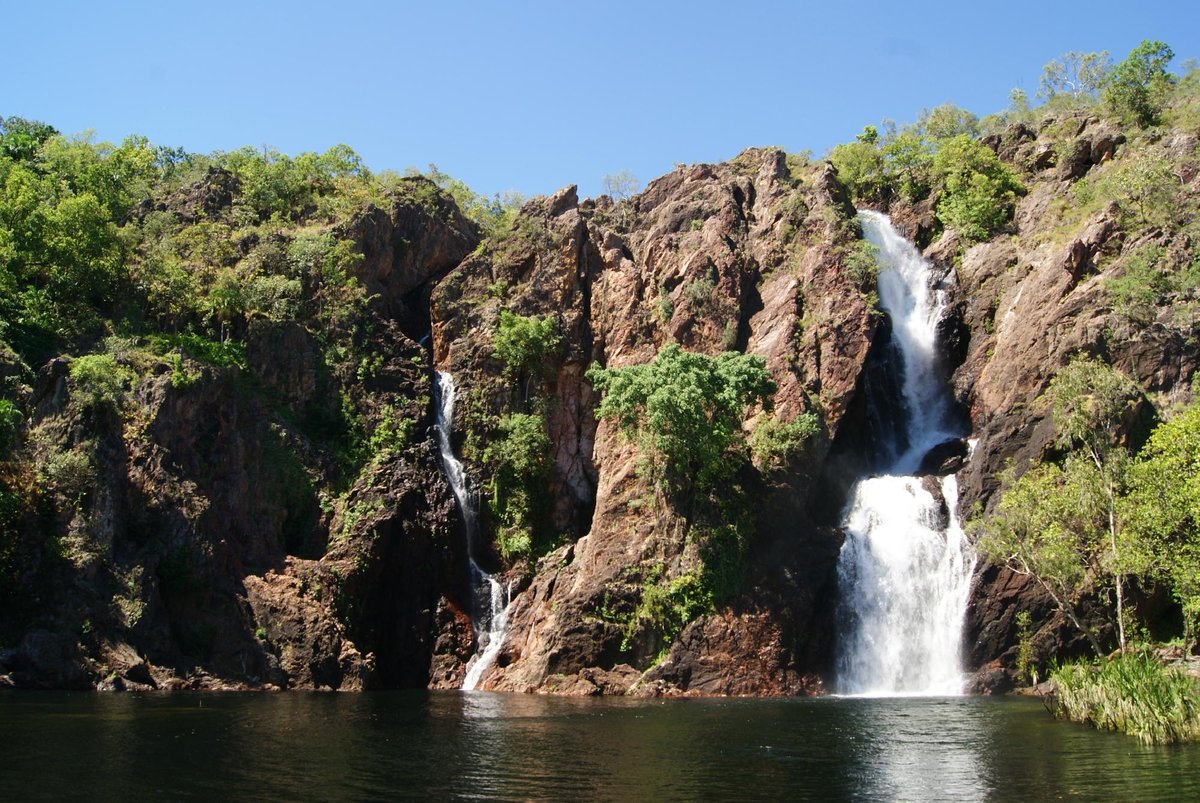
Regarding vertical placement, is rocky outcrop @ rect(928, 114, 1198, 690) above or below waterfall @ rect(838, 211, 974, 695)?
above

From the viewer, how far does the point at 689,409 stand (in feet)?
149

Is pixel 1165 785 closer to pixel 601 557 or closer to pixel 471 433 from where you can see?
pixel 601 557

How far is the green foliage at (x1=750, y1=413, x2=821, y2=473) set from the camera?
48.0 meters

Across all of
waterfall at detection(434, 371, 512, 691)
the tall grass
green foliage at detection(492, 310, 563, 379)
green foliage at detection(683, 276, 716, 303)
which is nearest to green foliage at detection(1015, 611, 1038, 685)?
the tall grass

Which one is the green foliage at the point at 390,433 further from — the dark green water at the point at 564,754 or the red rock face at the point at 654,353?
the dark green water at the point at 564,754

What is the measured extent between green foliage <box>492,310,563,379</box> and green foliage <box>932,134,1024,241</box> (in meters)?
27.2

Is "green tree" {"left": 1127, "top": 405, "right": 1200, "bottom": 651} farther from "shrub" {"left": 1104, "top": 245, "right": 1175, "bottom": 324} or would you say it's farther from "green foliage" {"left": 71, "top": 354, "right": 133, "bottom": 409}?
"green foliage" {"left": 71, "top": 354, "right": 133, "bottom": 409}

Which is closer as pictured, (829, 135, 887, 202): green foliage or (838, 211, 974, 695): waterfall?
(838, 211, 974, 695): waterfall

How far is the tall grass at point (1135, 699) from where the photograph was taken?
77.3ft

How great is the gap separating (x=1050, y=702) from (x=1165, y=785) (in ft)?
39.7

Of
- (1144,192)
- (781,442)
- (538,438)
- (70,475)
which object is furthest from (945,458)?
→ (70,475)

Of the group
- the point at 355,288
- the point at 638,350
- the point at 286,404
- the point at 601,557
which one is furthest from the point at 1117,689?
the point at 355,288

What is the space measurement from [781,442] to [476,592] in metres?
17.5

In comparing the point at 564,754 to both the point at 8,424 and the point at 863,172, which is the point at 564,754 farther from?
the point at 863,172
